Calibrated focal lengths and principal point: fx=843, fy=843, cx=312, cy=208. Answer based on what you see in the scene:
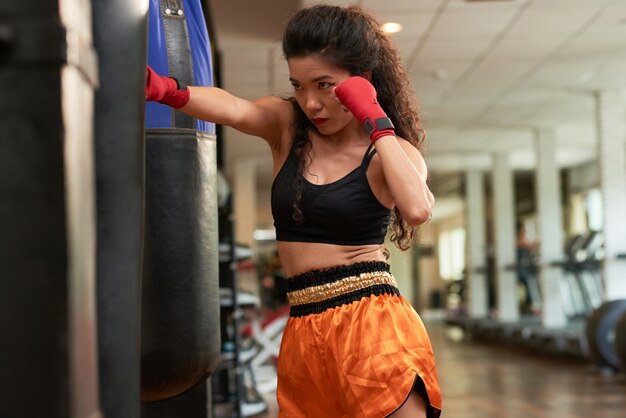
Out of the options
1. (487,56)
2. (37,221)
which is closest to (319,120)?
(37,221)

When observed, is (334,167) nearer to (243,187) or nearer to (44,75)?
(44,75)

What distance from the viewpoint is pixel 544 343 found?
11031 mm

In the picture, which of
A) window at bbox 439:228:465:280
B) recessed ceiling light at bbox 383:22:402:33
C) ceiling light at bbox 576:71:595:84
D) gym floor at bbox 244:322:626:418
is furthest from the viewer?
window at bbox 439:228:465:280

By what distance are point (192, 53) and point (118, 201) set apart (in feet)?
3.34

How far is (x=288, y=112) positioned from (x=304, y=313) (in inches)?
17.1

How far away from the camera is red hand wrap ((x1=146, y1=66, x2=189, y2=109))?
1422 millimetres

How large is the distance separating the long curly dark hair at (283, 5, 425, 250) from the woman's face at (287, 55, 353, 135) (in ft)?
0.05

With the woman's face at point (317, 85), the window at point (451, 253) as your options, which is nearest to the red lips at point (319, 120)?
the woman's face at point (317, 85)

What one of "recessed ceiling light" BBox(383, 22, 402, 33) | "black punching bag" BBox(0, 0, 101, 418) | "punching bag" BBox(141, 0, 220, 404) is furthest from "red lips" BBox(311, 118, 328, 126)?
"recessed ceiling light" BBox(383, 22, 402, 33)

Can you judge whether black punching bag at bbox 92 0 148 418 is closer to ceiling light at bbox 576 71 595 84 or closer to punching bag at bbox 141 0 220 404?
punching bag at bbox 141 0 220 404

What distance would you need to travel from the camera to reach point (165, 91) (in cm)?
146

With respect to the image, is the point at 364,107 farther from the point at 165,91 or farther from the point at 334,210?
the point at 165,91

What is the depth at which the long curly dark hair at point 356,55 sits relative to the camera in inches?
64.6

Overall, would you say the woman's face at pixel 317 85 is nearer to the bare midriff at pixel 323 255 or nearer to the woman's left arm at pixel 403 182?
the woman's left arm at pixel 403 182
